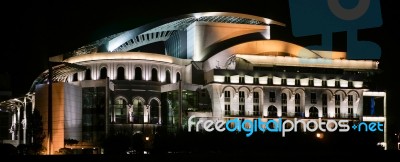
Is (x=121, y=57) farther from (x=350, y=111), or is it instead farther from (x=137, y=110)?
(x=350, y=111)

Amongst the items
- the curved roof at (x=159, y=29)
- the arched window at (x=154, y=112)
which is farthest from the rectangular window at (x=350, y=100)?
the arched window at (x=154, y=112)

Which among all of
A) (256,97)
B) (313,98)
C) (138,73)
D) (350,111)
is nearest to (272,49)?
(256,97)

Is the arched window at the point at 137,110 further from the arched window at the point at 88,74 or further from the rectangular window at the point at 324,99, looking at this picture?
the rectangular window at the point at 324,99

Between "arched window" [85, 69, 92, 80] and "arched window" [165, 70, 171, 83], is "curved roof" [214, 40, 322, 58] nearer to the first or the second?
"arched window" [165, 70, 171, 83]

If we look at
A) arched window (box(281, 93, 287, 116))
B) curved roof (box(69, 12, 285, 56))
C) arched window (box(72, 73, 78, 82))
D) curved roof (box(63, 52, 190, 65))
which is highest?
curved roof (box(69, 12, 285, 56))

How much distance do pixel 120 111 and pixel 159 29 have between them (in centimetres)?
1635

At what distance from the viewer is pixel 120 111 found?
77375 millimetres

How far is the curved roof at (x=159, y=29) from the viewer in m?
84.1

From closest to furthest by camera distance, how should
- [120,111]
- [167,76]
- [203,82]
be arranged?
[120,111]
[167,76]
[203,82]

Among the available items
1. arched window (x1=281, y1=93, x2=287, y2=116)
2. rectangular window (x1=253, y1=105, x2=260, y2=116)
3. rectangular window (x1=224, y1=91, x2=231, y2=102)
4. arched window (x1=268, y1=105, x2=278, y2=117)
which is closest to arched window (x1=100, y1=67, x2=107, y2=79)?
rectangular window (x1=224, y1=91, x2=231, y2=102)

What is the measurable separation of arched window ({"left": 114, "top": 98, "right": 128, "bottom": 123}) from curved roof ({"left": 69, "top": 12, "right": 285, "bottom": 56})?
32.1ft

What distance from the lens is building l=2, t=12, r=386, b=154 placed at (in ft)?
247

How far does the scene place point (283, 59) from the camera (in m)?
83.6

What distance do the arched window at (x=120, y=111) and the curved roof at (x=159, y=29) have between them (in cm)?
978
